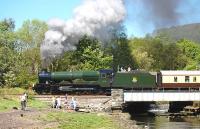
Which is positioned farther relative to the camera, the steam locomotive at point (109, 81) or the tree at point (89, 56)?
the tree at point (89, 56)

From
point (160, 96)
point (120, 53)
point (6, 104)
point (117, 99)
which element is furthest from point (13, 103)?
point (120, 53)

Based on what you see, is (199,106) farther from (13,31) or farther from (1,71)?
(13,31)

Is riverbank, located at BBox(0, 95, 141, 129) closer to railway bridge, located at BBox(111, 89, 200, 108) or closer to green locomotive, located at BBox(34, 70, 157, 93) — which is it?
railway bridge, located at BBox(111, 89, 200, 108)

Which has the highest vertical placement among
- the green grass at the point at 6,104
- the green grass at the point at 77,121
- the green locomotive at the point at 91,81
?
the green locomotive at the point at 91,81

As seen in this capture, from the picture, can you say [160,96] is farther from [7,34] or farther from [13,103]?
[7,34]

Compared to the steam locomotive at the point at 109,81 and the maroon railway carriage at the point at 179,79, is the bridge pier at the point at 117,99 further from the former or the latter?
the maroon railway carriage at the point at 179,79

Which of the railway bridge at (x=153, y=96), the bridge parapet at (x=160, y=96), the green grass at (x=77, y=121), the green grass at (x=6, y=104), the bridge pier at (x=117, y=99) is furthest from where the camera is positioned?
the bridge parapet at (x=160, y=96)

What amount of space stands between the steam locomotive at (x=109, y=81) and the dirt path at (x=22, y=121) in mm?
22239

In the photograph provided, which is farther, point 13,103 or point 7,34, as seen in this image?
point 7,34

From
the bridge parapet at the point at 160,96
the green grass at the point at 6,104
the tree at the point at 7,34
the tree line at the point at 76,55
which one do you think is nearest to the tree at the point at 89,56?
the tree line at the point at 76,55

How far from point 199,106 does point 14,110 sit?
31.8 m

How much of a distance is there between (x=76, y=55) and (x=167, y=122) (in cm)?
4367

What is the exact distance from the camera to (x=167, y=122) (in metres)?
58.0

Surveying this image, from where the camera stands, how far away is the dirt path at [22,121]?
37891mm
